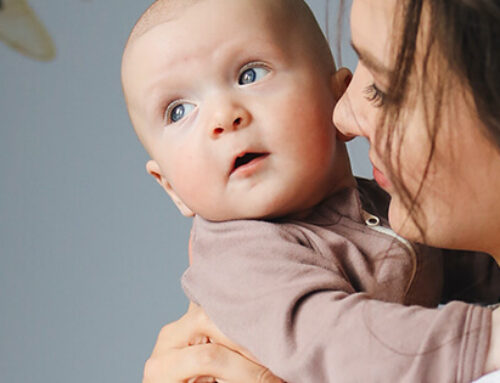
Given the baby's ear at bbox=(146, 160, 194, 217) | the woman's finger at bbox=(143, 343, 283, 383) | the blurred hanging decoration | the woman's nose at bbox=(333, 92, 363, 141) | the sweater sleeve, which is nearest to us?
the sweater sleeve

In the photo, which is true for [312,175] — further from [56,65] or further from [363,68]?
[56,65]

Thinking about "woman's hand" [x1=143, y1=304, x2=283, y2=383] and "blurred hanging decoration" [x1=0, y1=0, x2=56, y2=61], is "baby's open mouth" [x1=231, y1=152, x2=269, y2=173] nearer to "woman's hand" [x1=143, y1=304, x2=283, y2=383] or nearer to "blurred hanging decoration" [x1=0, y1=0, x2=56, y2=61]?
"woman's hand" [x1=143, y1=304, x2=283, y2=383]

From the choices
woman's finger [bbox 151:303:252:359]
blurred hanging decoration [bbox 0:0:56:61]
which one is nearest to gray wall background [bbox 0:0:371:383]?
blurred hanging decoration [bbox 0:0:56:61]

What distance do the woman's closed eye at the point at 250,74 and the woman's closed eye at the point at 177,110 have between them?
73 mm

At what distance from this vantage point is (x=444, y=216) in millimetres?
807

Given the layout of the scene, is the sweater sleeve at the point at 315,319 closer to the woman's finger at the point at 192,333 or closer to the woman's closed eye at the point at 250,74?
the woman's finger at the point at 192,333

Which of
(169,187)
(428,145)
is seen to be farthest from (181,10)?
(428,145)

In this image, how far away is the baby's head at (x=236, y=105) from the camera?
935 millimetres

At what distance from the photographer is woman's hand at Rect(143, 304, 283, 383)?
96cm

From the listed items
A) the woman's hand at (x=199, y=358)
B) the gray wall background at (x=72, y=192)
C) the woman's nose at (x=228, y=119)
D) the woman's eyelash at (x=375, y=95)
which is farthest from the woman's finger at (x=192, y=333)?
the gray wall background at (x=72, y=192)

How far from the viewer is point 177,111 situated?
0.99 metres

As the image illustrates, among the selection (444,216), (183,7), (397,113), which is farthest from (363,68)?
(183,7)

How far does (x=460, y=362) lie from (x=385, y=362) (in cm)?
8

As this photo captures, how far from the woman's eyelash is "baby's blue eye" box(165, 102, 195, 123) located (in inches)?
10.1
